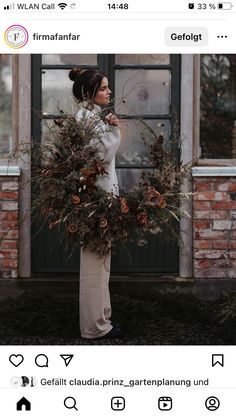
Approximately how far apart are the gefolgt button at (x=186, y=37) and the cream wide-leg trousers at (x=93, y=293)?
165 centimetres

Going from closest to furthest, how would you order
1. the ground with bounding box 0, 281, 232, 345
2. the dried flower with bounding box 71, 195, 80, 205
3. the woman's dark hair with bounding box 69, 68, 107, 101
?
1. the dried flower with bounding box 71, 195, 80, 205
2. the woman's dark hair with bounding box 69, 68, 107, 101
3. the ground with bounding box 0, 281, 232, 345

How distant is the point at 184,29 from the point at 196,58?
8.64ft

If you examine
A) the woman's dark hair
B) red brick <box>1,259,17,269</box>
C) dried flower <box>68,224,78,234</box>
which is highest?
the woman's dark hair

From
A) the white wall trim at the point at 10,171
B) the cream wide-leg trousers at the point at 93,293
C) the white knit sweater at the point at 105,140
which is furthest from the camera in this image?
the white wall trim at the point at 10,171

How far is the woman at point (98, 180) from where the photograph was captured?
14.1 feet

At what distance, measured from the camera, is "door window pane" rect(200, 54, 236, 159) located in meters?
5.74

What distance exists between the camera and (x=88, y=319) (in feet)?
14.9

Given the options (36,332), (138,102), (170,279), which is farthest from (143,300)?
(138,102)

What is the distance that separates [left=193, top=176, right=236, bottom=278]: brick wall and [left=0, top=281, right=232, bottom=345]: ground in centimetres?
23

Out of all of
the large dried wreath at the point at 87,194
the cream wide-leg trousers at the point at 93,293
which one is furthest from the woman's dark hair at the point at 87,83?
the cream wide-leg trousers at the point at 93,293

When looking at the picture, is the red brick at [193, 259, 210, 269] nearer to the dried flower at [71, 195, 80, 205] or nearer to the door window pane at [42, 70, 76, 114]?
the door window pane at [42, 70, 76, 114]
